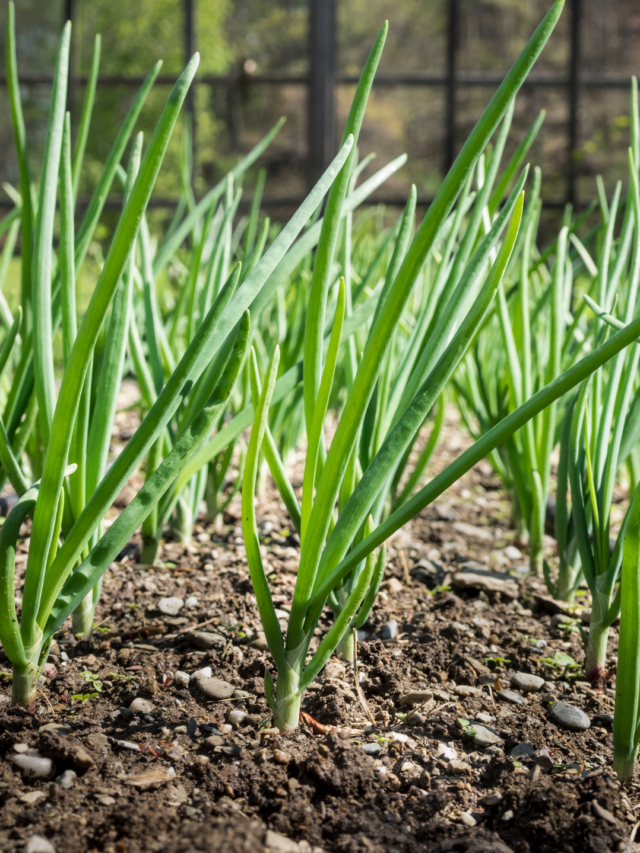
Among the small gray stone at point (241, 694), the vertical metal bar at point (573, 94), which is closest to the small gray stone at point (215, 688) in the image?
the small gray stone at point (241, 694)

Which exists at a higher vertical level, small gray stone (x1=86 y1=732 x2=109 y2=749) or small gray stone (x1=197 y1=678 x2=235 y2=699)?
small gray stone (x1=86 y1=732 x2=109 y2=749)

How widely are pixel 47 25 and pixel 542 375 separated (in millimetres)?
4921

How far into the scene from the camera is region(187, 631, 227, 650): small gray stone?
2.48ft

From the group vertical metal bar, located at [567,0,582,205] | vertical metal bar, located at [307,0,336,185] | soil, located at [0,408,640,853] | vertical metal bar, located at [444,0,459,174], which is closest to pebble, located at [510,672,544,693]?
soil, located at [0,408,640,853]

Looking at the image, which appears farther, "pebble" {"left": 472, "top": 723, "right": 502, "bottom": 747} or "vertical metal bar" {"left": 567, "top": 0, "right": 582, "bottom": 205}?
"vertical metal bar" {"left": 567, "top": 0, "right": 582, "bottom": 205}

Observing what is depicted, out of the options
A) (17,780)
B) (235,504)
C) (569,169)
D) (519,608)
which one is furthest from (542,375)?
→ (569,169)

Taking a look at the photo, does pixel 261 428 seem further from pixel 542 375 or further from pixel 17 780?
pixel 542 375

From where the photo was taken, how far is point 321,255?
0.59 meters

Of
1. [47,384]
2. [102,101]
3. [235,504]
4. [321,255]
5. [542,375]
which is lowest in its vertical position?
[235,504]

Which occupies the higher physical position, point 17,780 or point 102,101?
point 102,101

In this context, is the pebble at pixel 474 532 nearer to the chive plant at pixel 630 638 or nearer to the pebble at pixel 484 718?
the pebble at pixel 484 718

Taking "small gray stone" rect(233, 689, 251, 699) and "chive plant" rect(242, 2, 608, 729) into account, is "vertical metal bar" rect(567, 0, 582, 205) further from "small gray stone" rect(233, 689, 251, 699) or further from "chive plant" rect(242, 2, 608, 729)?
"small gray stone" rect(233, 689, 251, 699)

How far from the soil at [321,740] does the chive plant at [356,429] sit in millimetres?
79

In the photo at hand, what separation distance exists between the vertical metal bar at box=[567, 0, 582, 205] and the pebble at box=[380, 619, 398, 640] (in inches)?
181
